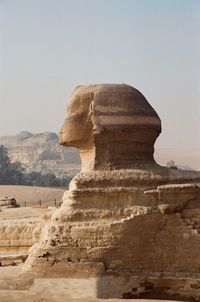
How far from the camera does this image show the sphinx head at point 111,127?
15094 mm

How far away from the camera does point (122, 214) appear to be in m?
14.5

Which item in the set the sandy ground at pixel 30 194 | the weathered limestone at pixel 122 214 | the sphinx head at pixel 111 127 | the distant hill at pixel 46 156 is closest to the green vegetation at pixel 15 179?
the sandy ground at pixel 30 194

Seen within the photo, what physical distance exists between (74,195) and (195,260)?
3.20 meters

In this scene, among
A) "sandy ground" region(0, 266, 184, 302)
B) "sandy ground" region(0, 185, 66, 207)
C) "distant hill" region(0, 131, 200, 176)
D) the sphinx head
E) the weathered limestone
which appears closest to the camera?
"sandy ground" region(0, 266, 184, 302)

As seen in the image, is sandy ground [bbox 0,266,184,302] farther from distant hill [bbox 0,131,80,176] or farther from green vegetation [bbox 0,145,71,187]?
distant hill [bbox 0,131,80,176]

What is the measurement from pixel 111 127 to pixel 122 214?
6.93ft

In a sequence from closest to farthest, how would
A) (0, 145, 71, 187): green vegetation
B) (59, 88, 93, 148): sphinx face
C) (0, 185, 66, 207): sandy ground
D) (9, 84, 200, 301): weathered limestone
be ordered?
(9, 84, 200, 301): weathered limestone → (59, 88, 93, 148): sphinx face → (0, 185, 66, 207): sandy ground → (0, 145, 71, 187): green vegetation

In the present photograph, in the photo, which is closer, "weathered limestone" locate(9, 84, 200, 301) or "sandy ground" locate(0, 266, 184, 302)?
"sandy ground" locate(0, 266, 184, 302)

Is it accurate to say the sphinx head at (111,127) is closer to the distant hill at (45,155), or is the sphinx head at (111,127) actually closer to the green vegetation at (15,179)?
the green vegetation at (15,179)

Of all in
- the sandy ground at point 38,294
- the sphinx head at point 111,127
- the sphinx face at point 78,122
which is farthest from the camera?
the sphinx face at point 78,122

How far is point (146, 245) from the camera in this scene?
1423 cm

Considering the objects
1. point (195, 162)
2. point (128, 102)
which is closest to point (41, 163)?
point (195, 162)

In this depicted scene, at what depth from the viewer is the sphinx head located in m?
15.1

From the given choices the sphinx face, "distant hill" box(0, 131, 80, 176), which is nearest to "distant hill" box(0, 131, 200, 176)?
"distant hill" box(0, 131, 80, 176)
